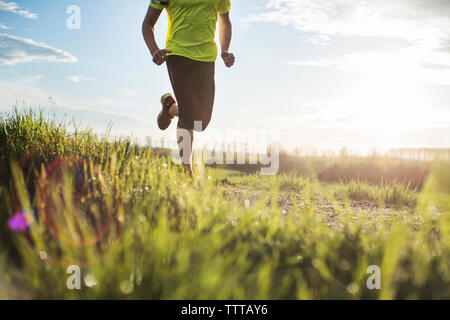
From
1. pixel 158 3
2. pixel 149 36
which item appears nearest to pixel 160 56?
pixel 149 36

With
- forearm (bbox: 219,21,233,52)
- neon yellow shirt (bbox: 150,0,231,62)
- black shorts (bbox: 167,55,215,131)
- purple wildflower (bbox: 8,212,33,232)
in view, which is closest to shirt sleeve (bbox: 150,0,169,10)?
neon yellow shirt (bbox: 150,0,231,62)

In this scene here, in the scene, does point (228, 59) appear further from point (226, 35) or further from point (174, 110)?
point (174, 110)

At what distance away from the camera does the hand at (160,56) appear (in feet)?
11.5

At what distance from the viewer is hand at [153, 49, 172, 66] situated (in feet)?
11.5

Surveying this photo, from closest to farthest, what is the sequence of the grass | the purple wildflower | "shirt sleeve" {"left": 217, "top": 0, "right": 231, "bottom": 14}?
the grass, the purple wildflower, "shirt sleeve" {"left": 217, "top": 0, "right": 231, "bottom": 14}

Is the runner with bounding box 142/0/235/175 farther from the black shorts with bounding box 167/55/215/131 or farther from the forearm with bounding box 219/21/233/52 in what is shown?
the forearm with bounding box 219/21/233/52

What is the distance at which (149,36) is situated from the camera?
3.76 meters

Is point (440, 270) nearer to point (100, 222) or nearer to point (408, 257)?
point (408, 257)

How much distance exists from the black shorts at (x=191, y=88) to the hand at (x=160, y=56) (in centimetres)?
15

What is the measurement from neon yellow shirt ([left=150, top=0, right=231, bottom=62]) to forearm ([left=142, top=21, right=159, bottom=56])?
0.15 meters

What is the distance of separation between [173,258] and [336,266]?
0.85 metres

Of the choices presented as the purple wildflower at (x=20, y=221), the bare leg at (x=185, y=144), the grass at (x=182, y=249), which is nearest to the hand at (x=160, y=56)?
the bare leg at (x=185, y=144)

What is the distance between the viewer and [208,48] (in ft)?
12.4
